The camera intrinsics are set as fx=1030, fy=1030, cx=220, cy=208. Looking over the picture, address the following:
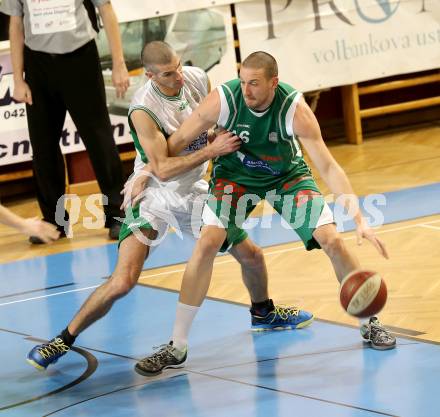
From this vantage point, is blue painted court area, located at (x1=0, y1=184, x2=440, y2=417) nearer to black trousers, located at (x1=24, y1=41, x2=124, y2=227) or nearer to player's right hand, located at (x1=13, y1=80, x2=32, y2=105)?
black trousers, located at (x1=24, y1=41, x2=124, y2=227)

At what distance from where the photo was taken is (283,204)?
206 inches

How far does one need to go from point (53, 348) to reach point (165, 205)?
950mm

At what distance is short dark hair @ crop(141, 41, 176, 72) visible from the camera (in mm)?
5195

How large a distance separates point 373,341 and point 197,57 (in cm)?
528

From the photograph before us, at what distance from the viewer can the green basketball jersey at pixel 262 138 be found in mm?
5137

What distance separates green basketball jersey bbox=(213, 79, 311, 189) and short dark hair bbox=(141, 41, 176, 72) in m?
0.31

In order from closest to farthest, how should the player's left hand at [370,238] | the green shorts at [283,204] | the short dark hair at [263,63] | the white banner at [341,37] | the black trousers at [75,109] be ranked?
the player's left hand at [370,238] → the short dark hair at [263,63] → the green shorts at [283,204] → the black trousers at [75,109] → the white banner at [341,37]

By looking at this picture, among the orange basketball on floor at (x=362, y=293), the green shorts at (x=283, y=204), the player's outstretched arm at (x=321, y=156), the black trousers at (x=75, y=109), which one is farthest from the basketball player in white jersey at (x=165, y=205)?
the black trousers at (x=75, y=109)

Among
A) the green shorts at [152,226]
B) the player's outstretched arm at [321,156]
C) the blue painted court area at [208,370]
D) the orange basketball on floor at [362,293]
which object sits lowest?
the blue painted court area at [208,370]

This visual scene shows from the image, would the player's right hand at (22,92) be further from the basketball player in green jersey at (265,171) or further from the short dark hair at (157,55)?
the basketball player in green jersey at (265,171)

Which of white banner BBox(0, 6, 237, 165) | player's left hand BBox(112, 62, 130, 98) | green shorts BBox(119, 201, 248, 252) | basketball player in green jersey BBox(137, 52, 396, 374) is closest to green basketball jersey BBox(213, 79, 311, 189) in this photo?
basketball player in green jersey BBox(137, 52, 396, 374)

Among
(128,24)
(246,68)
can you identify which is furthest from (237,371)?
(128,24)

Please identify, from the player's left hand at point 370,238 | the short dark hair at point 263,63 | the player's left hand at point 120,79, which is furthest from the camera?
the player's left hand at point 120,79

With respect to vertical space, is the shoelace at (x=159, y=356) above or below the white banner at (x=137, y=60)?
below
